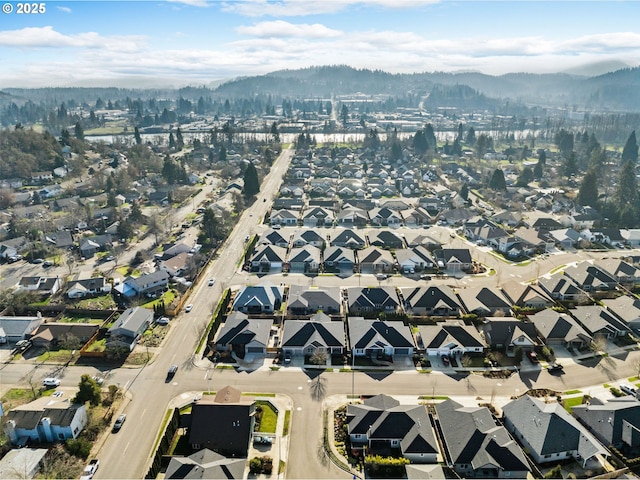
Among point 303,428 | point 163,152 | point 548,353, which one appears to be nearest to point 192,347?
point 303,428

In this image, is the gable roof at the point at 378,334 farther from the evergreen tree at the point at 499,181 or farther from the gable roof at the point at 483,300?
the evergreen tree at the point at 499,181

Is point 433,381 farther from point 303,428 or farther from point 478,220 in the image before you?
point 478,220

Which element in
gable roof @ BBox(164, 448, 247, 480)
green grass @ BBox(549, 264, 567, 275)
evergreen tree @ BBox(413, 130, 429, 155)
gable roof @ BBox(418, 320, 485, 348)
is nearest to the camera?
gable roof @ BBox(164, 448, 247, 480)

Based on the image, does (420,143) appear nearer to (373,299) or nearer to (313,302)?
(373,299)

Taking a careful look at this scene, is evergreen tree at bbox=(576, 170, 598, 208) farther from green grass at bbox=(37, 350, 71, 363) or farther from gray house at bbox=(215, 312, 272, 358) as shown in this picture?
green grass at bbox=(37, 350, 71, 363)

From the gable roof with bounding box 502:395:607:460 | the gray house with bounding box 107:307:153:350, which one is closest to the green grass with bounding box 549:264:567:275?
the gable roof with bounding box 502:395:607:460
